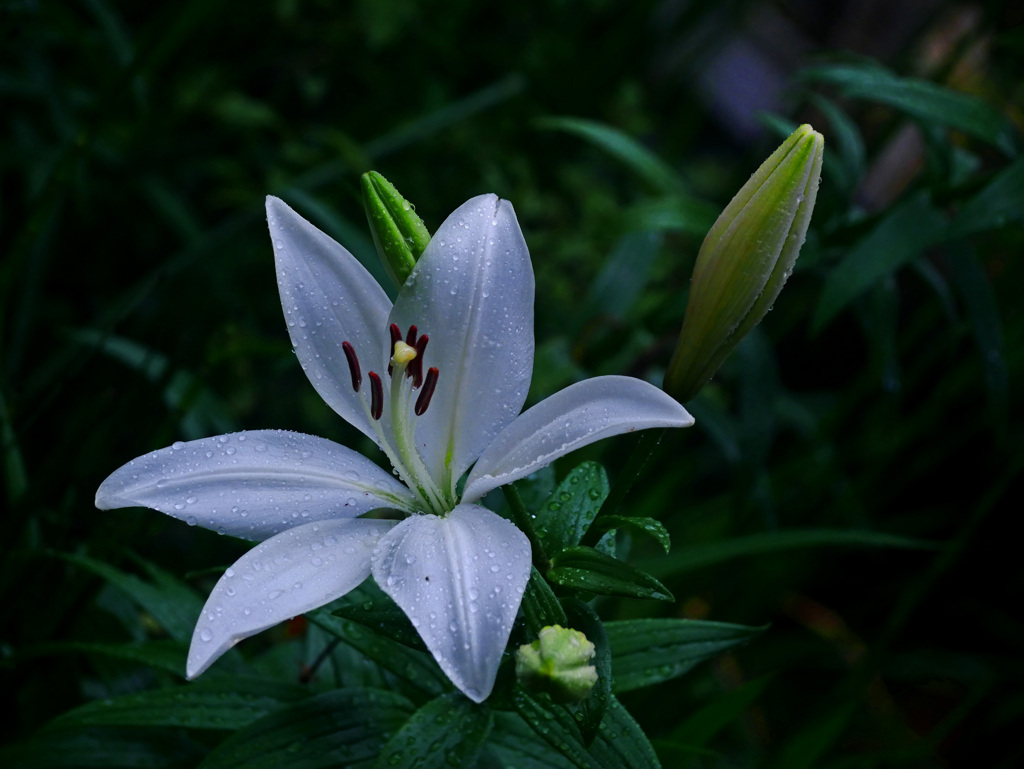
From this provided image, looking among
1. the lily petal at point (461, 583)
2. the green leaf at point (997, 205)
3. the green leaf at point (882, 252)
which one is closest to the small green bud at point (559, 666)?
the lily petal at point (461, 583)

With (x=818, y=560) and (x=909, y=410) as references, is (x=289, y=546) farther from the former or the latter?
(x=909, y=410)

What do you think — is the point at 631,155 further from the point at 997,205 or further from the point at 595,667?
the point at 595,667

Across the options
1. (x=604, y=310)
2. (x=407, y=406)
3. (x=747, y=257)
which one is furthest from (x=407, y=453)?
(x=604, y=310)

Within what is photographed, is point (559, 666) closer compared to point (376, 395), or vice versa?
point (559, 666)

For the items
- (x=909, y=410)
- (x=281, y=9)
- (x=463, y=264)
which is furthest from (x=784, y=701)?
(x=281, y=9)

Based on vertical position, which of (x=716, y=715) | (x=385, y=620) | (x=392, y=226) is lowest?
(x=716, y=715)

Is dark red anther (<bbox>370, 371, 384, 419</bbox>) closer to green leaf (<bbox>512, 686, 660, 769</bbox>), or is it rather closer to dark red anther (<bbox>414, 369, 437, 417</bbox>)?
dark red anther (<bbox>414, 369, 437, 417</bbox>)
